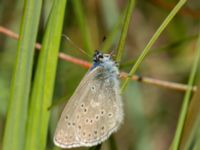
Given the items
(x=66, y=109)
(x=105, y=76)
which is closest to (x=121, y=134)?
(x=105, y=76)

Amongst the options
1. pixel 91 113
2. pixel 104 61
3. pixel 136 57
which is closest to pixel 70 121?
pixel 91 113

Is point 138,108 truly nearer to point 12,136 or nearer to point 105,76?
point 105,76

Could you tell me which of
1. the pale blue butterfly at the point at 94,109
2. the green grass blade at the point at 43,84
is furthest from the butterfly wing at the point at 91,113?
the green grass blade at the point at 43,84

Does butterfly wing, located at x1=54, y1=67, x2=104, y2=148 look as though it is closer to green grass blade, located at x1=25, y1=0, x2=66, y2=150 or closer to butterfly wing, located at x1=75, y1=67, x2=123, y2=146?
butterfly wing, located at x1=75, y1=67, x2=123, y2=146

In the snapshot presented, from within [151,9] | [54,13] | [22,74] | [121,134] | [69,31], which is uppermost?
[151,9]

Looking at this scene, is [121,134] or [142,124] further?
[121,134]
